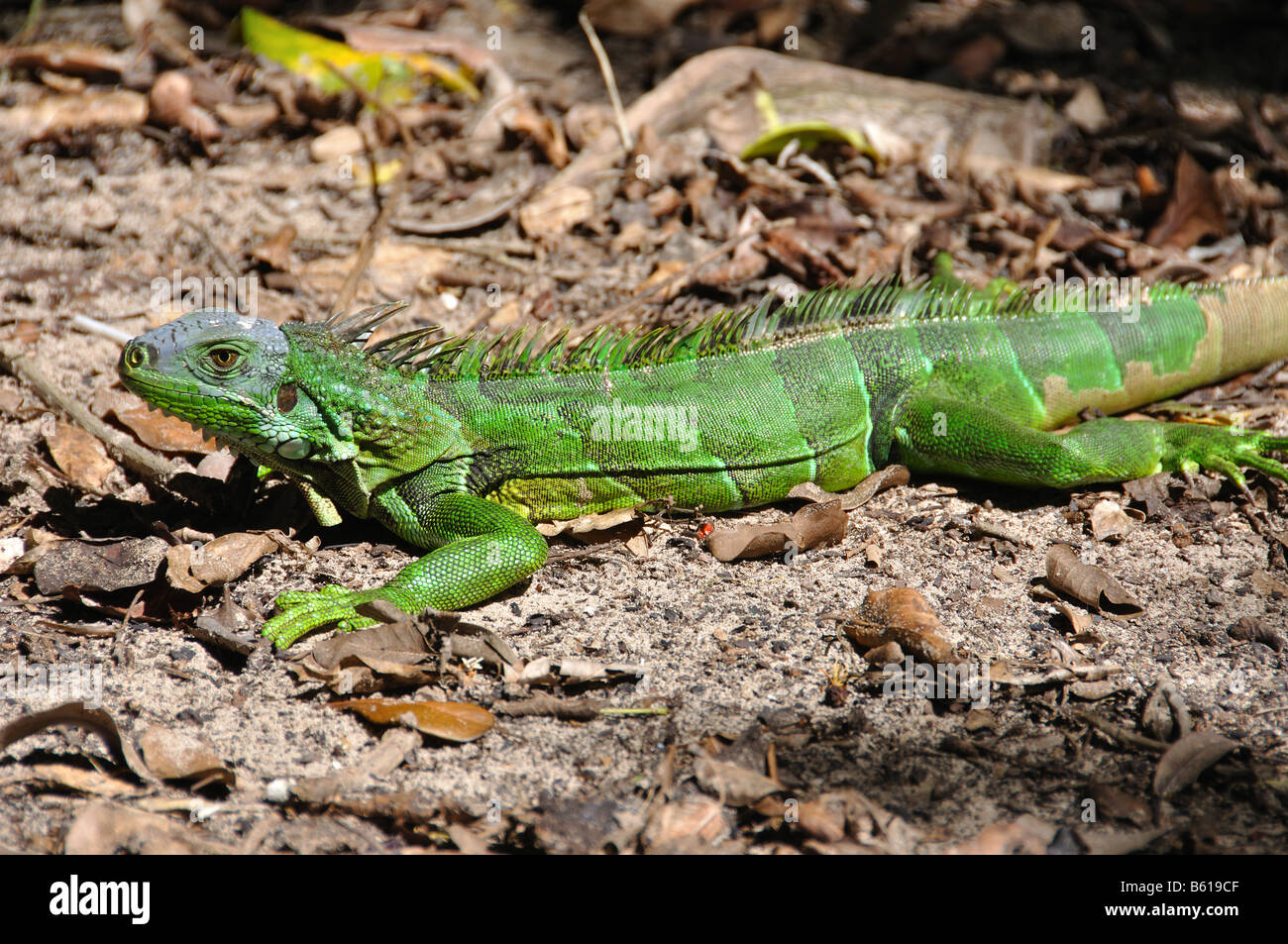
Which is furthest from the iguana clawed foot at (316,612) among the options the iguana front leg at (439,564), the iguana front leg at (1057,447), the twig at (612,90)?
the twig at (612,90)

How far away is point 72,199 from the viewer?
262 inches

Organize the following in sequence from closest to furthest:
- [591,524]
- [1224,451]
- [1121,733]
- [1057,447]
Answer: [1121,733] < [591,524] < [1057,447] < [1224,451]

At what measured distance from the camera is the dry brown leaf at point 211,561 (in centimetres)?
396

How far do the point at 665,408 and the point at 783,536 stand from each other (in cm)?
79

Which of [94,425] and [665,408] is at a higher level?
[665,408]

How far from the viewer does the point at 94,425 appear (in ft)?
15.9

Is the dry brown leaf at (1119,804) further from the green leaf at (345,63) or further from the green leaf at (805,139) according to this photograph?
the green leaf at (345,63)

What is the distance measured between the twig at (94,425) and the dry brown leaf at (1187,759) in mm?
4224

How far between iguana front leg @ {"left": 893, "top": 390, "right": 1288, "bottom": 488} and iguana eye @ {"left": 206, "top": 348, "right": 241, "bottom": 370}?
9.80 feet

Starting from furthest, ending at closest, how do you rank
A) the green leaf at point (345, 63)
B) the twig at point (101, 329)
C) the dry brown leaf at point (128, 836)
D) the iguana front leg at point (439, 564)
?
1. the green leaf at point (345, 63)
2. the twig at point (101, 329)
3. the iguana front leg at point (439, 564)
4. the dry brown leaf at point (128, 836)

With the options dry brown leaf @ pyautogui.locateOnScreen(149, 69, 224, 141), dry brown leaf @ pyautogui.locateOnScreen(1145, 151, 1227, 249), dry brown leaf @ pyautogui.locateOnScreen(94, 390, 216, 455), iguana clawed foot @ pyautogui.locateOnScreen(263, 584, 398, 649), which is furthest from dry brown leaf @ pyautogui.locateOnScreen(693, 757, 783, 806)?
dry brown leaf @ pyautogui.locateOnScreen(149, 69, 224, 141)

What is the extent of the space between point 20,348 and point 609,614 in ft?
12.3

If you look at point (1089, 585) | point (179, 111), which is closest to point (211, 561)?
point (1089, 585)

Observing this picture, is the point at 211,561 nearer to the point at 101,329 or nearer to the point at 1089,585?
the point at 101,329
